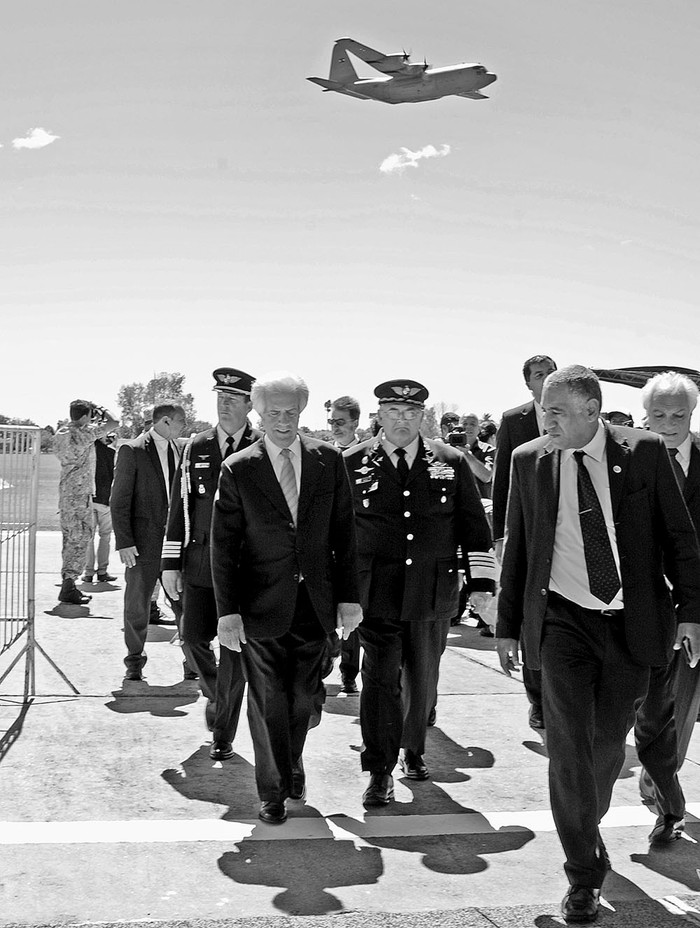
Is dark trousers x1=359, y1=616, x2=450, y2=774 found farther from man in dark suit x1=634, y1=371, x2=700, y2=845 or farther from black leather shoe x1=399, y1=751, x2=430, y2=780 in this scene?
man in dark suit x1=634, y1=371, x2=700, y2=845

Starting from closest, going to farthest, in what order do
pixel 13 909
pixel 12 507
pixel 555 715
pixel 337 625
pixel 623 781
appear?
pixel 13 909, pixel 555 715, pixel 337 625, pixel 623 781, pixel 12 507

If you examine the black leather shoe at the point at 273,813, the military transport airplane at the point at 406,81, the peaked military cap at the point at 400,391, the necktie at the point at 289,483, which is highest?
the military transport airplane at the point at 406,81

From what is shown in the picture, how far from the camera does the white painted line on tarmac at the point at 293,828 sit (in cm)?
464

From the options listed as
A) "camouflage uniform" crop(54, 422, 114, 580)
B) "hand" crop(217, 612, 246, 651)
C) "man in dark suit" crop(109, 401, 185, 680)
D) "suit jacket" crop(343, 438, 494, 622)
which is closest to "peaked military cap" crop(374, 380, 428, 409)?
"suit jacket" crop(343, 438, 494, 622)

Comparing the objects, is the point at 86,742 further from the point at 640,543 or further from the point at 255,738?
the point at 640,543

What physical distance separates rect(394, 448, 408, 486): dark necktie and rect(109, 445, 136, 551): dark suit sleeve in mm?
2786

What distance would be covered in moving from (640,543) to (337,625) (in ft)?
5.44

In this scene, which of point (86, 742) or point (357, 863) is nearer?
point (357, 863)

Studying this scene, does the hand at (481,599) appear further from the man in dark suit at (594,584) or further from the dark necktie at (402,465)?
the man in dark suit at (594,584)

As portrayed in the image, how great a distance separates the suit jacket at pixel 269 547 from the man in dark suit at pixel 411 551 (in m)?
0.47

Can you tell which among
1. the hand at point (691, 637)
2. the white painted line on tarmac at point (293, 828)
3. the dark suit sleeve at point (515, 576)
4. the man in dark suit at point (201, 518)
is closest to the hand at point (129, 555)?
the man in dark suit at point (201, 518)

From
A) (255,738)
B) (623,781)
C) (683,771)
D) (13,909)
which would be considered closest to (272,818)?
(255,738)

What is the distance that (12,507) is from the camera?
693cm

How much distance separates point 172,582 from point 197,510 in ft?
1.44
